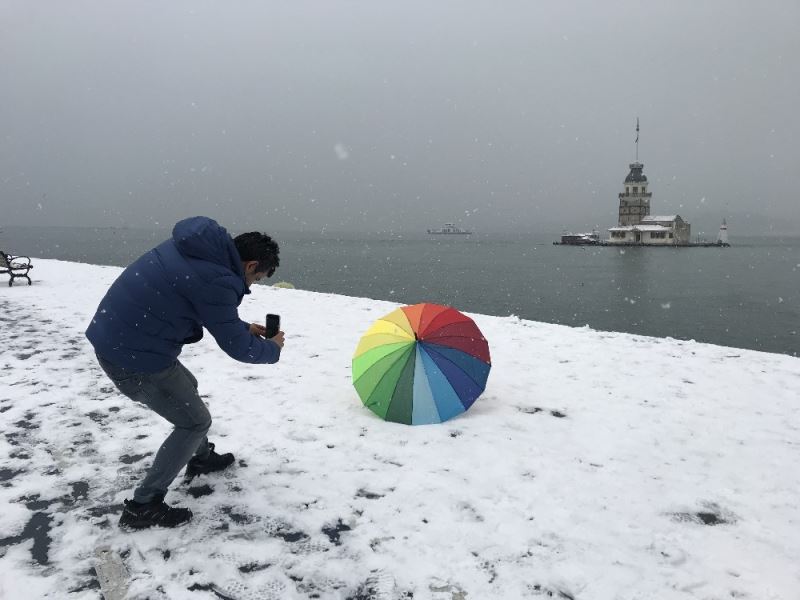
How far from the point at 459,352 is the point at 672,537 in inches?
96.3

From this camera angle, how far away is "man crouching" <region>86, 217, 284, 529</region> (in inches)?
118

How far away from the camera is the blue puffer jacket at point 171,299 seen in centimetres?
298

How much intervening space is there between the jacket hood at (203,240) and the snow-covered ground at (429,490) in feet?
5.86

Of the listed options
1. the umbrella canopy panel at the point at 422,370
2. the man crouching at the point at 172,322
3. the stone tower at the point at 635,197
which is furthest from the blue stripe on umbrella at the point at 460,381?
the stone tower at the point at 635,197

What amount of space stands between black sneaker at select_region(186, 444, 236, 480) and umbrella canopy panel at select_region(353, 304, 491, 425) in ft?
5.05

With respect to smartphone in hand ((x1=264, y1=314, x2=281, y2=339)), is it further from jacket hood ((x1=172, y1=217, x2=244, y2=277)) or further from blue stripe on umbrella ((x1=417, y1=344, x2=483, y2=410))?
blue stripe on umbrella ((x1=417, y1=344, x2=483, y2=410))

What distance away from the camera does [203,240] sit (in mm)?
2992

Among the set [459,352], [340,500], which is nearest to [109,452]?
[340,500]

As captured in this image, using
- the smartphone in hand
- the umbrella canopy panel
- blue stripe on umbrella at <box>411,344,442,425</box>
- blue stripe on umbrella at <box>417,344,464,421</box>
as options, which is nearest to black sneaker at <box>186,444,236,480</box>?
the smartphone in hand

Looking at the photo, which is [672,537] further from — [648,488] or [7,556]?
[7,556]

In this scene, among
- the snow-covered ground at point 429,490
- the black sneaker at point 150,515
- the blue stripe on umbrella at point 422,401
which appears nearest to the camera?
the snow-covered ground at point 429,490

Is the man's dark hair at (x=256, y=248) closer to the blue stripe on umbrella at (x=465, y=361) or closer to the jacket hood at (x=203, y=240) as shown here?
the jacket hood at (x=203, y=240)

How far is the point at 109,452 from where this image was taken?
174 inches

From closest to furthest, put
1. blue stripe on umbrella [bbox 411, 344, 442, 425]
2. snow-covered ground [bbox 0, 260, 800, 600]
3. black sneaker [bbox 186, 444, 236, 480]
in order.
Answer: snow-covered ground [bbox 0, 260, 800, 600]
black sneaker [bbox 186, 444, 236, 480]
blue stripe on umbrella [bbox 411, 344, 442, 425]
